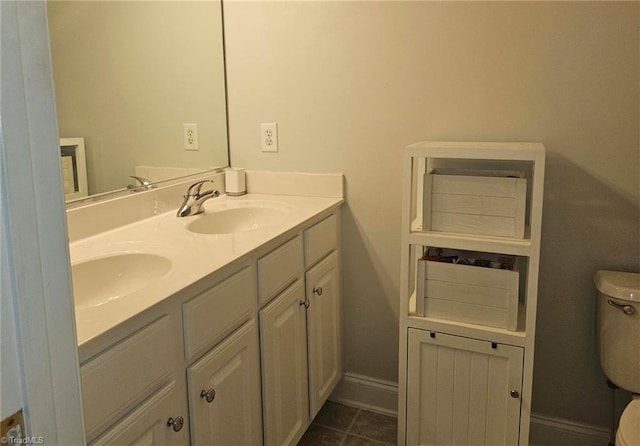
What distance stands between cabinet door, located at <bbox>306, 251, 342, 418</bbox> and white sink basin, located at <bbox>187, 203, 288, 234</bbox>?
258mm

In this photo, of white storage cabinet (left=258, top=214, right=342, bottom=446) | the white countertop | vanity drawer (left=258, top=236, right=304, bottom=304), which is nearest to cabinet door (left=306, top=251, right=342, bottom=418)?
white storage cabinet (left=258, top=214, right=342, bottom=446)

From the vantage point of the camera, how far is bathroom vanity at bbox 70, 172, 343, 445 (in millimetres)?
971

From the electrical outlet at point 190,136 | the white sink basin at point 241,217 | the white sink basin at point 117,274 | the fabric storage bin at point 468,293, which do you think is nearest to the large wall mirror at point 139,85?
the electrical outlet at point 190,136

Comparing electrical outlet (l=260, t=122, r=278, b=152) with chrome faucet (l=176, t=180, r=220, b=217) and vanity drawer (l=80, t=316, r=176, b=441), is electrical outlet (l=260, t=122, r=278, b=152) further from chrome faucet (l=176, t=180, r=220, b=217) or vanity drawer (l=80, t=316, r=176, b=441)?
vanity drawer (l=80, t=316, r=176, b=441)

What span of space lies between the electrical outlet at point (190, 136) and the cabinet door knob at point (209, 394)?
3.57 feet

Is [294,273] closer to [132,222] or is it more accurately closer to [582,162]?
[132,222]

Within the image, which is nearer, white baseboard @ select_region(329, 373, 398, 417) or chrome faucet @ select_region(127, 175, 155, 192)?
chrome faucet @ select_region(127, 175, 155, 192)

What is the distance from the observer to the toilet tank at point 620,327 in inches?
60.7

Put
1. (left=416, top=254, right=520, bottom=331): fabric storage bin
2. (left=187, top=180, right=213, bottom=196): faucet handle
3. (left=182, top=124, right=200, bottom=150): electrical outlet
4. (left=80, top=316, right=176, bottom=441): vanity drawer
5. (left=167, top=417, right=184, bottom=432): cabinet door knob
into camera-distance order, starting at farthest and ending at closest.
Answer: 1. (left=182, top=124, right=200, bottom=150): electrical outlet
2. (left=187, top=180, right=213, bottom=196): faucet handle
3. (left=416, top=254, right=520, bottom=331): fabric storage bin
4. (left=167, top=417, right=184, bottom=432): cabinet door knob
5. (left=80, top=316, right=176, bottom=441): vanity drawer

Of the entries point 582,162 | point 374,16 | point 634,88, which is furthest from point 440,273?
point 374,16

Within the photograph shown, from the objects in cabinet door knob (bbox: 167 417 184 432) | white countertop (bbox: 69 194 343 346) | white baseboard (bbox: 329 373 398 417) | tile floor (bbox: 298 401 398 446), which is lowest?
tile floor (bbox: 298 401 398 446)

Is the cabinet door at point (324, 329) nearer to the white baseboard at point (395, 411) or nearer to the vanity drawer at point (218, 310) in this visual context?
the white baseboard at point (395, 411)

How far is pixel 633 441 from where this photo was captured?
125 cm

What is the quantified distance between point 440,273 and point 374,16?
Result: 0.96 meters
